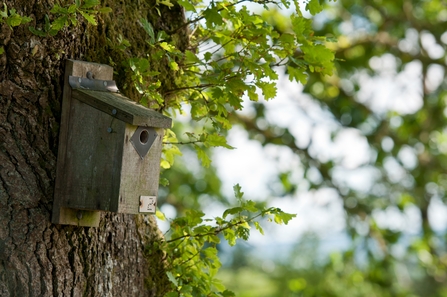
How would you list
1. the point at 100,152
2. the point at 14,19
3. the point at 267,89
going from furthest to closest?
the point at 267,89
the point at 100,152
the point at 14,19

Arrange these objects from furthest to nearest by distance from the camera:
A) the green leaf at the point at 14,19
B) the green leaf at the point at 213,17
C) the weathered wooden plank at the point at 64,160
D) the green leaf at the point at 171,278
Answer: the green leaf at the point at 171,278, the green leaf at the point at 213,17, the weathered wooden plank at the point at 64,160, the green leaf at the point at 14,19

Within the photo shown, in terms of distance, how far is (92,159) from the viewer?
2.14 metres

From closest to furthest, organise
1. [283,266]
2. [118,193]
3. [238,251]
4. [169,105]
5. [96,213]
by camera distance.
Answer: [118,193], [96,213], [169,105], [283,266], [238,251]

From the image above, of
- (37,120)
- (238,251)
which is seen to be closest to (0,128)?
(37,120)

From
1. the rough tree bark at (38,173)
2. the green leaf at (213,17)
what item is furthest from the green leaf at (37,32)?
the green leaf at (213,17)

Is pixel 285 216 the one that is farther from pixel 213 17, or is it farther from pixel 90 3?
pixel 90 3

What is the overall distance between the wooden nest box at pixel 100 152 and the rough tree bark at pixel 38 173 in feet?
0.13

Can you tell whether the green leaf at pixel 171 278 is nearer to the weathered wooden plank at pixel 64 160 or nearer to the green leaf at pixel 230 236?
the green leaf at pixel 230 236

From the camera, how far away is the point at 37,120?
2137 millimetres

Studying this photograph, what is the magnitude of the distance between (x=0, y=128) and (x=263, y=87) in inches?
34.7

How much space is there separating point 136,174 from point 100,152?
129 mm

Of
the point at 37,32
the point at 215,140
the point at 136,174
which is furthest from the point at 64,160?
the point at 215,140

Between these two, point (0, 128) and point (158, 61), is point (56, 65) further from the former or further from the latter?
point (158, 61)

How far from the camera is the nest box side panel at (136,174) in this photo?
209 centimetres
